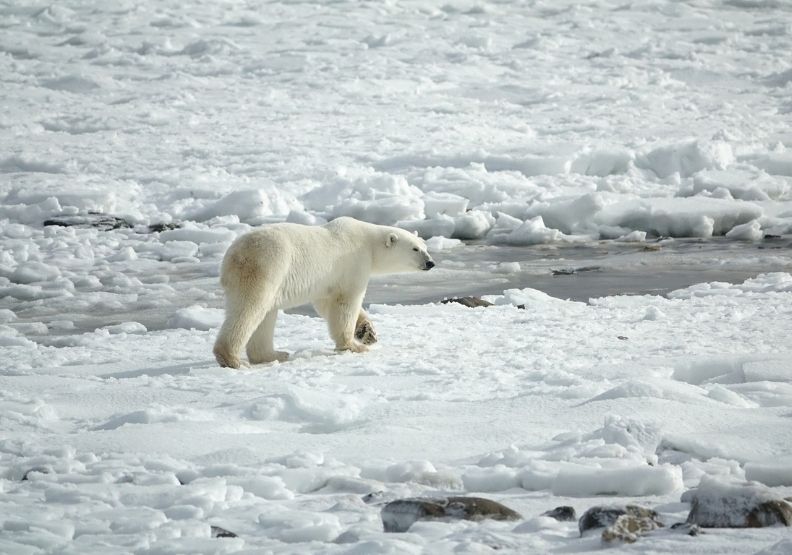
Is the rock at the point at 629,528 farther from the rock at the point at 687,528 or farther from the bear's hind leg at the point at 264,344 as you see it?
the bear's hind leg at the point at 264,344

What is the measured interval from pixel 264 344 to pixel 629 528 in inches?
134

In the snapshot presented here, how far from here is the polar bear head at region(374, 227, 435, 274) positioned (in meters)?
6.27

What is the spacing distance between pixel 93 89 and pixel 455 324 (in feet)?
48.5

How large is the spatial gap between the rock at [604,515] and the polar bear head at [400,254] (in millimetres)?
3720

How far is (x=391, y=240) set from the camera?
627cm

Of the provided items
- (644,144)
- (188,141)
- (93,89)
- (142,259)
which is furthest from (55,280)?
(93,89)

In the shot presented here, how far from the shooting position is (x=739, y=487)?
8.77 feet

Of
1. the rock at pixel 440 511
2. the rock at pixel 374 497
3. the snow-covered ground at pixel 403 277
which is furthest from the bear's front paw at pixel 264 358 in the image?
the rock at pixel 440 511

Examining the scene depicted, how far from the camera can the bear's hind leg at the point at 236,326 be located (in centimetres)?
527

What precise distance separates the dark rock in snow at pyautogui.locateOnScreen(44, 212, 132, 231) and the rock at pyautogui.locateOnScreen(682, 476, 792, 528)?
1019 centimetres

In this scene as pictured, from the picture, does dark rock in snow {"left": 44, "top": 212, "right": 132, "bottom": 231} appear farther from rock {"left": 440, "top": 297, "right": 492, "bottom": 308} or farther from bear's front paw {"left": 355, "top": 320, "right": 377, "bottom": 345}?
bear's front paw {"left": 355, "top": 320, "right": 377, "bottom": 345}

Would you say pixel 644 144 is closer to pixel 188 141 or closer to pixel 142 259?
pixel 188 141

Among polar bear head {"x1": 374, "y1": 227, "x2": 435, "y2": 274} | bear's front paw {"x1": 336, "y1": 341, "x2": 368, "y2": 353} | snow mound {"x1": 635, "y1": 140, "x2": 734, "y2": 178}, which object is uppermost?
snow mound {"x1": 635, "y1": 140, "x2": 734, "y2": 178}

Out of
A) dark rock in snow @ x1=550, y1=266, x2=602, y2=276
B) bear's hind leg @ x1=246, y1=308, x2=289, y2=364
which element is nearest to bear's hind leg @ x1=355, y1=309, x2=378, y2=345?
bear's hind leg @ x1=246, y1=308, x2=289, y2=364
